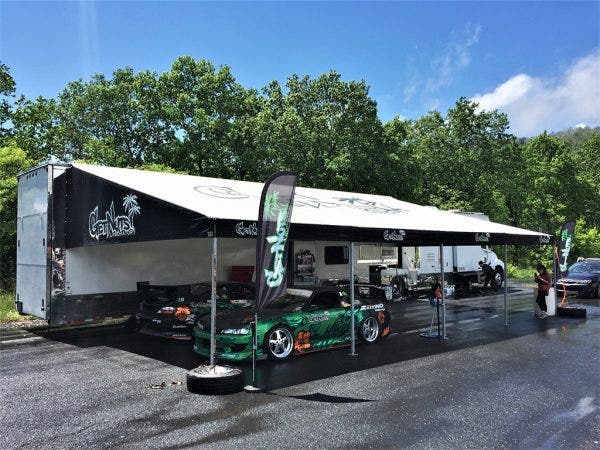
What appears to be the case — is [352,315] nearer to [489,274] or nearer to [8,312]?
[8,312]

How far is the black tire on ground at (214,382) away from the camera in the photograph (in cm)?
672

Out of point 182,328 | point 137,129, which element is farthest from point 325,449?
point 137,129

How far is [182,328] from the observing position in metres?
10.5

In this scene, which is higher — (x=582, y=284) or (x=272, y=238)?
(x=272, y=238)

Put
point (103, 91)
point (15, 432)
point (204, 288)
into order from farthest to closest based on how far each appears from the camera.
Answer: point (103, 91), point (204, 288), point (15, 432)

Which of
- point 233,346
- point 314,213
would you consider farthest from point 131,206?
point 314,213

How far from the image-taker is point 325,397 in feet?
21.8

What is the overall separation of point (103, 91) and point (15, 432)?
97.9ft

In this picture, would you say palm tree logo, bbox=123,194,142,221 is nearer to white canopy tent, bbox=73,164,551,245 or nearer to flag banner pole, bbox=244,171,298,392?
white canopy tent, bbox=73,164,551,245

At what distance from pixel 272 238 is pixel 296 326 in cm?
265

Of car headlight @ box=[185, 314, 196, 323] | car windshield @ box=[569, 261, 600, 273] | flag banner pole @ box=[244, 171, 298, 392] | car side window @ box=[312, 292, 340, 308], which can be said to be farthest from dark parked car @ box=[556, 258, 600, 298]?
flag banner pole @ box=[244, 171, 298, 392]

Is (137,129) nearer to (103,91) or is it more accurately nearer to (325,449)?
(103,91)

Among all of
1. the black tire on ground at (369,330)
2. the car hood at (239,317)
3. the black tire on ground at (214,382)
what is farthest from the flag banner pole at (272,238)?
Result: the black tire on ground at (369,330)

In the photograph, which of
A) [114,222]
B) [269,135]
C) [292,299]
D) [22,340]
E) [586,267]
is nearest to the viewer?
[114,222]
